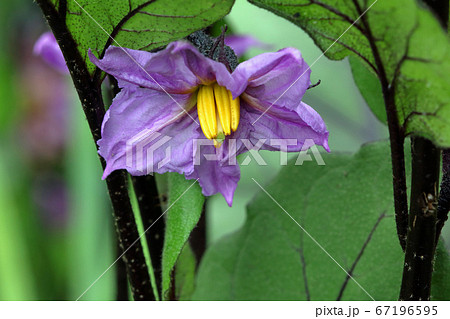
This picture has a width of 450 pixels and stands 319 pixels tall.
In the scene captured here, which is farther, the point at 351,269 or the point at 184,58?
the point at 351,269

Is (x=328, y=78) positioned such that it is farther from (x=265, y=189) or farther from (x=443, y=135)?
(x=443, y=135)

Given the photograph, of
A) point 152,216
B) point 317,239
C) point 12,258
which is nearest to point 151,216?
point 152,216

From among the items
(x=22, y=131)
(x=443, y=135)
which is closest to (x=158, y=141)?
(x=443, y=135)

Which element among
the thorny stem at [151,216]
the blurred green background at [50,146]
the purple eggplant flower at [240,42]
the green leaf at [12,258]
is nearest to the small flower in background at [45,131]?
the blurred green background at [50,146]

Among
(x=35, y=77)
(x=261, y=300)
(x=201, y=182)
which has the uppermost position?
(x=35, y=77)

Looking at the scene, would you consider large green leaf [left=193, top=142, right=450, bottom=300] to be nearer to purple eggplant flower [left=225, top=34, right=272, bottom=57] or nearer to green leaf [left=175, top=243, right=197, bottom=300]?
green leaf [left=175, top=243, right=197, bottom=300]
